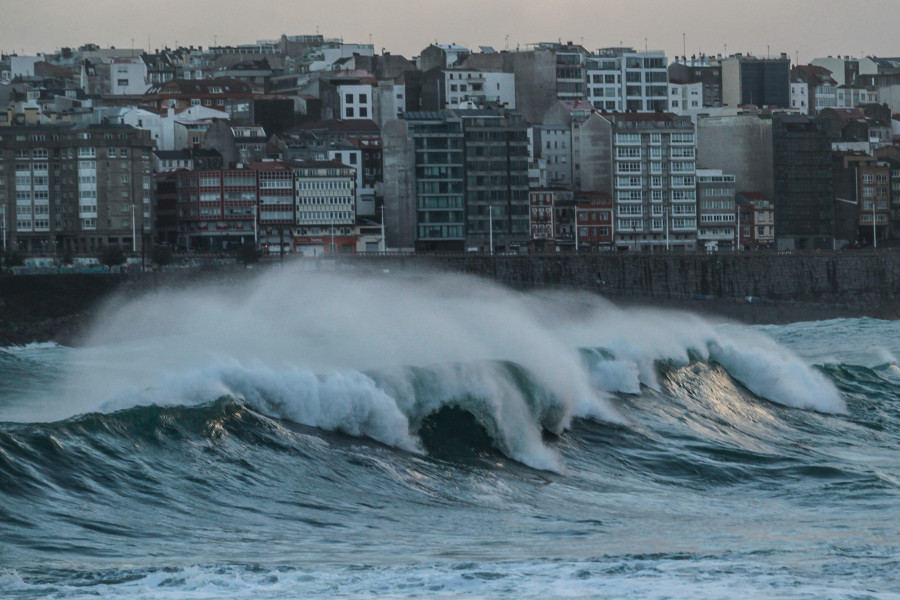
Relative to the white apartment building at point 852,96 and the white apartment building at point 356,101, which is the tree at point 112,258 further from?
the white apartment building at point 852,96

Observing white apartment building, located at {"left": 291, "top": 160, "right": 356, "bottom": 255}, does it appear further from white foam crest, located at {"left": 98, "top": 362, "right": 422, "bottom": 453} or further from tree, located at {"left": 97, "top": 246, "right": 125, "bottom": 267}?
white foam crest, located at {"left": 98, "top": 362, "right": 422, "bottom": 453}

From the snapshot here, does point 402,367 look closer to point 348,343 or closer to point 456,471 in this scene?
point 456,471

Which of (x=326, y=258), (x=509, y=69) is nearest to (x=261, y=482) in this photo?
(x=326, y=258)

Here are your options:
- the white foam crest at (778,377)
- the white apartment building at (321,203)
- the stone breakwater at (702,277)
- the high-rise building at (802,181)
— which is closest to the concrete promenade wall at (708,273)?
the stone breakwater at (702,277)

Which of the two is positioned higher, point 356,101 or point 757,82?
point 757,82

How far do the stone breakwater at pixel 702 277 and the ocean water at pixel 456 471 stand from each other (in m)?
46.8

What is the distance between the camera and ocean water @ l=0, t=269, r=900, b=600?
13492mm

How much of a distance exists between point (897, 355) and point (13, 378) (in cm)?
2708

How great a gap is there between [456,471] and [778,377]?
1226 cm

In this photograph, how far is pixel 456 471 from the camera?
760 inches

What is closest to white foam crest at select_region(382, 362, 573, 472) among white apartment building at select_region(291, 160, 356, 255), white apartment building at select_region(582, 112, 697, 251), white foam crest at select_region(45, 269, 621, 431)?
white foam crest at select_region(45, 269, 621, 431)

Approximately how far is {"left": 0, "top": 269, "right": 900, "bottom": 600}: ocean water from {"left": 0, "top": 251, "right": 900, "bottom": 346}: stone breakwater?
4683 centimetres

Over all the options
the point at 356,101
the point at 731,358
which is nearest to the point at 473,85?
the point at 356,101

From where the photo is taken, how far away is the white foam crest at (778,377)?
2895 cm
